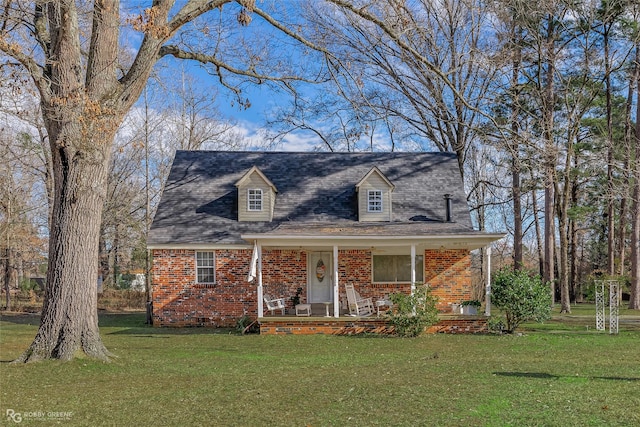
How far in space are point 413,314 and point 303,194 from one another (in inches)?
279

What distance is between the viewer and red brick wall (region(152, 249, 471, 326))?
18750 millimetres

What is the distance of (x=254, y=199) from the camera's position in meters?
20.2

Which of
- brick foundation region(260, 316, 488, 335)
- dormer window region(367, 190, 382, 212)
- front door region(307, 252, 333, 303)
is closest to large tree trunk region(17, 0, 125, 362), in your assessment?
brick foundation region(260, 316, 488, 335)

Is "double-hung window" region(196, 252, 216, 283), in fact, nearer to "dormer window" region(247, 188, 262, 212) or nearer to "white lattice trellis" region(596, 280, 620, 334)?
"dormer window" region(247, 188, 262, 212)

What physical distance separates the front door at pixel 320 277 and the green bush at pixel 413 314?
3984 mm

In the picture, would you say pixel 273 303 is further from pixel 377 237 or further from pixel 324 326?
pixel 377 237

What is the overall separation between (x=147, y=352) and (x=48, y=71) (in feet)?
18.9

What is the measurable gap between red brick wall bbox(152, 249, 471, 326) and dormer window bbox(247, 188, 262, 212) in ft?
5.66

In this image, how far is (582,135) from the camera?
1309 inches

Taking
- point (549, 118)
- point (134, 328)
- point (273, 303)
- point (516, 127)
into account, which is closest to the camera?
point (134, 328)

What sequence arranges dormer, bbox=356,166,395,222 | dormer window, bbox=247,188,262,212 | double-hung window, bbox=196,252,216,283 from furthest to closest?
dormer window, bbox=247,188,262,212
dormer, bbox=356,166,395,222
double-hung window, bbox=196,252,216,283

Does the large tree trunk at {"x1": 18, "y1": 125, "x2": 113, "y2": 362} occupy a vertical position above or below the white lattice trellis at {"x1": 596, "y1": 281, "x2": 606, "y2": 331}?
above

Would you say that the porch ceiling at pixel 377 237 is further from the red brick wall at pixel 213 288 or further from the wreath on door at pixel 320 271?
the red brick wall at pixel 213 288

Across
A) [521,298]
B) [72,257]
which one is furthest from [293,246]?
[72,257]
